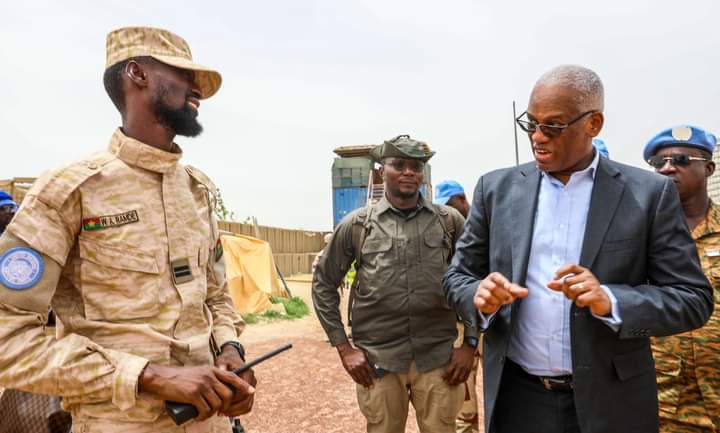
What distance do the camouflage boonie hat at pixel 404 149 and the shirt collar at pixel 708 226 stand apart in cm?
180

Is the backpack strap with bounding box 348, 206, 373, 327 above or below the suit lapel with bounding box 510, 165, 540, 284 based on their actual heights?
below

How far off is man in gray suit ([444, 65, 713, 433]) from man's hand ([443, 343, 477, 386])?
1257 millimetres

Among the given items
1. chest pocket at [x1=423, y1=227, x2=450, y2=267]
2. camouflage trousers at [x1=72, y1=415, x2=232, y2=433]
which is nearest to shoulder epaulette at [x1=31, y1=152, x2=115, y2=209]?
camouflage trousers at [x1=72, y1=415, x2=232, y2=433]

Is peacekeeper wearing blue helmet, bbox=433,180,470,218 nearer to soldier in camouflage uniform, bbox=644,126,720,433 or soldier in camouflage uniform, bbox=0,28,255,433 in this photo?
soldier in camouflage uniform, bbox=644,126,720,433

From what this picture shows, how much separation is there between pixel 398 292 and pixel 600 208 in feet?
5.60

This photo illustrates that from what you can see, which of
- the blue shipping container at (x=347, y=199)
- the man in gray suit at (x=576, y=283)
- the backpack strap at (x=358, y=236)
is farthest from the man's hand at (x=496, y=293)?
the blue shipping container at (x=347, y=199)

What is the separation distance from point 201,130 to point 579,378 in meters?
1.88

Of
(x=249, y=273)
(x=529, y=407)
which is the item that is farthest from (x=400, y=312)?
(x=249, y=273)

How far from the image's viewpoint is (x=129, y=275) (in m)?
1.86

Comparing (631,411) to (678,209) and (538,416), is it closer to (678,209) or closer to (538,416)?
(538,416)

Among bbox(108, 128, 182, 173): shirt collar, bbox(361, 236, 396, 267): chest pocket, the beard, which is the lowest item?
bbox(361, 236, 396, 267): chest pocket

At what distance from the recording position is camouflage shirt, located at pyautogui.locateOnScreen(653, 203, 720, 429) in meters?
2.49

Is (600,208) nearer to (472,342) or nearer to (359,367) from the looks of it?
(472,342)

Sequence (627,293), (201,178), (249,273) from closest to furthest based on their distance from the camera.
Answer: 1. (627,293)
2. (201,178)
3. (249,273)
